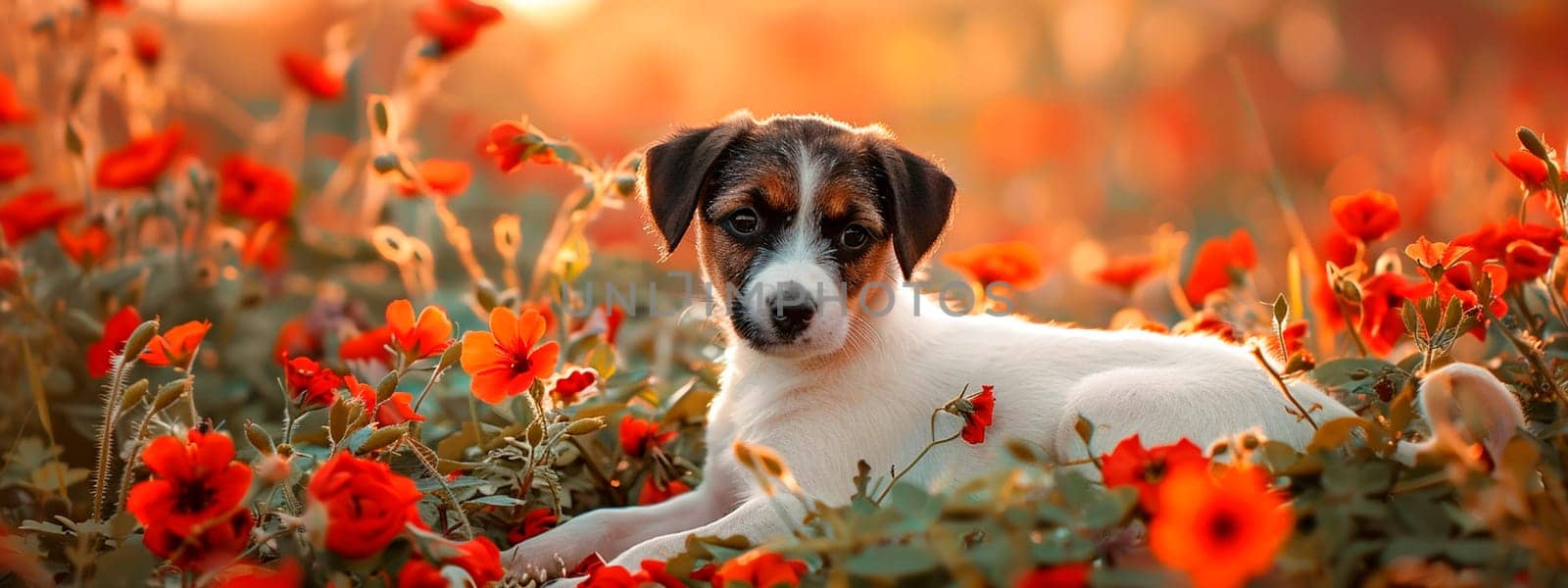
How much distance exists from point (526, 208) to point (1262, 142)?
5.71 m

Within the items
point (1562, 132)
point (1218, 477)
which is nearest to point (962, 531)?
point (1218, 477)

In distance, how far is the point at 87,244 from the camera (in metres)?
4.43

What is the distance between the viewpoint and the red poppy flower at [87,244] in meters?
4.27

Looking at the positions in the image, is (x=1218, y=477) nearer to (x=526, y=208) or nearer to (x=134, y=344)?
(x=134, y=344)

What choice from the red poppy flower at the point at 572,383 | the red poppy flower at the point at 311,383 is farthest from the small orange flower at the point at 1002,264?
the red poppy flower at the point at 311,383

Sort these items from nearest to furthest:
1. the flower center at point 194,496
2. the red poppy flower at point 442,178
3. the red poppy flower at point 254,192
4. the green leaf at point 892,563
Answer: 1. the green leaf at point 892,563
2. the flower center at point 194,496
3. the red poppy flower at point 442,178
4. the red poppy flower at point 254,192

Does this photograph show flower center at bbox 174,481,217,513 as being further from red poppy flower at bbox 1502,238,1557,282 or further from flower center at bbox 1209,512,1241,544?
red poppy flower at bbox 1502,238,1557,282

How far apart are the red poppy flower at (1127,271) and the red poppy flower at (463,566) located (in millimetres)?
2923

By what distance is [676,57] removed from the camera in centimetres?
933

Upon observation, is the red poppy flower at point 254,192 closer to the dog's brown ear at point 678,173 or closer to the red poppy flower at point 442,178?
the red poppy flower at point 442,178

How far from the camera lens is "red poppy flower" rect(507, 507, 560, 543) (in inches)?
129

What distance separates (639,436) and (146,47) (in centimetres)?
308

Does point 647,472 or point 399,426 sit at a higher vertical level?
point 399,426

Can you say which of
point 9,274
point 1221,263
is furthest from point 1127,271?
point 9,274
